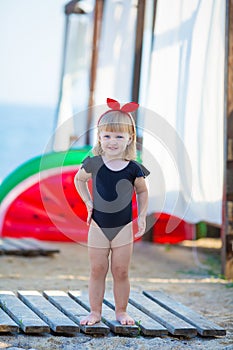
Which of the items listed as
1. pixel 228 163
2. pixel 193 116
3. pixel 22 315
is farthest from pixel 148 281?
pixel 22 315

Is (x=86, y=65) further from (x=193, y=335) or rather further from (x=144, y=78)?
(x=193, y=335)

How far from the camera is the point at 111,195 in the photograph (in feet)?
11.2

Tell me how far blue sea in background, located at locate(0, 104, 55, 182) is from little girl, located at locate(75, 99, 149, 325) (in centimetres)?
1843

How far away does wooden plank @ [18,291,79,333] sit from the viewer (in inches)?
130

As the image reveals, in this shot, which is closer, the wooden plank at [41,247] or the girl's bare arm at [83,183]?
the girl's bare arm at [83,183]

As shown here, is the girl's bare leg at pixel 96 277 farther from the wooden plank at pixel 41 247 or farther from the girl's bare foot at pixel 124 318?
the wooden plank at pixel 41 247

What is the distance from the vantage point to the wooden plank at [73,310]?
3350 millimetres

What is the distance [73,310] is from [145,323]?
1.31ft

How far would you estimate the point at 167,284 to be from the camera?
16.4 feet

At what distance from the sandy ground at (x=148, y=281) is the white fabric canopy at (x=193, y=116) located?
1.62 feet

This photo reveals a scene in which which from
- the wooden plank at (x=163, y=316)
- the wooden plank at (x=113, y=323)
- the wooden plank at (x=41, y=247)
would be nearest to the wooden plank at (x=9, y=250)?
the wooden plank at (x=41, y=247)

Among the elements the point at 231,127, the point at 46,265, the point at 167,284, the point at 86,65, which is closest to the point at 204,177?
the point at 231,127

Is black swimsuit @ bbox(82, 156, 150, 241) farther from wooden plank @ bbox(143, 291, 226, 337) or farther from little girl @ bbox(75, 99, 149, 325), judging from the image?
wooden plank @ bbox(143, 291, 226, 337)

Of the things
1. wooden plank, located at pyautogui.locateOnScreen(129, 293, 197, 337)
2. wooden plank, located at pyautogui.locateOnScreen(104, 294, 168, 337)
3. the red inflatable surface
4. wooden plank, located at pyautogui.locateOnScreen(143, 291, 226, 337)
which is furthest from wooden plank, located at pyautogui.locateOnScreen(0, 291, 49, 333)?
the red inflatable surface
